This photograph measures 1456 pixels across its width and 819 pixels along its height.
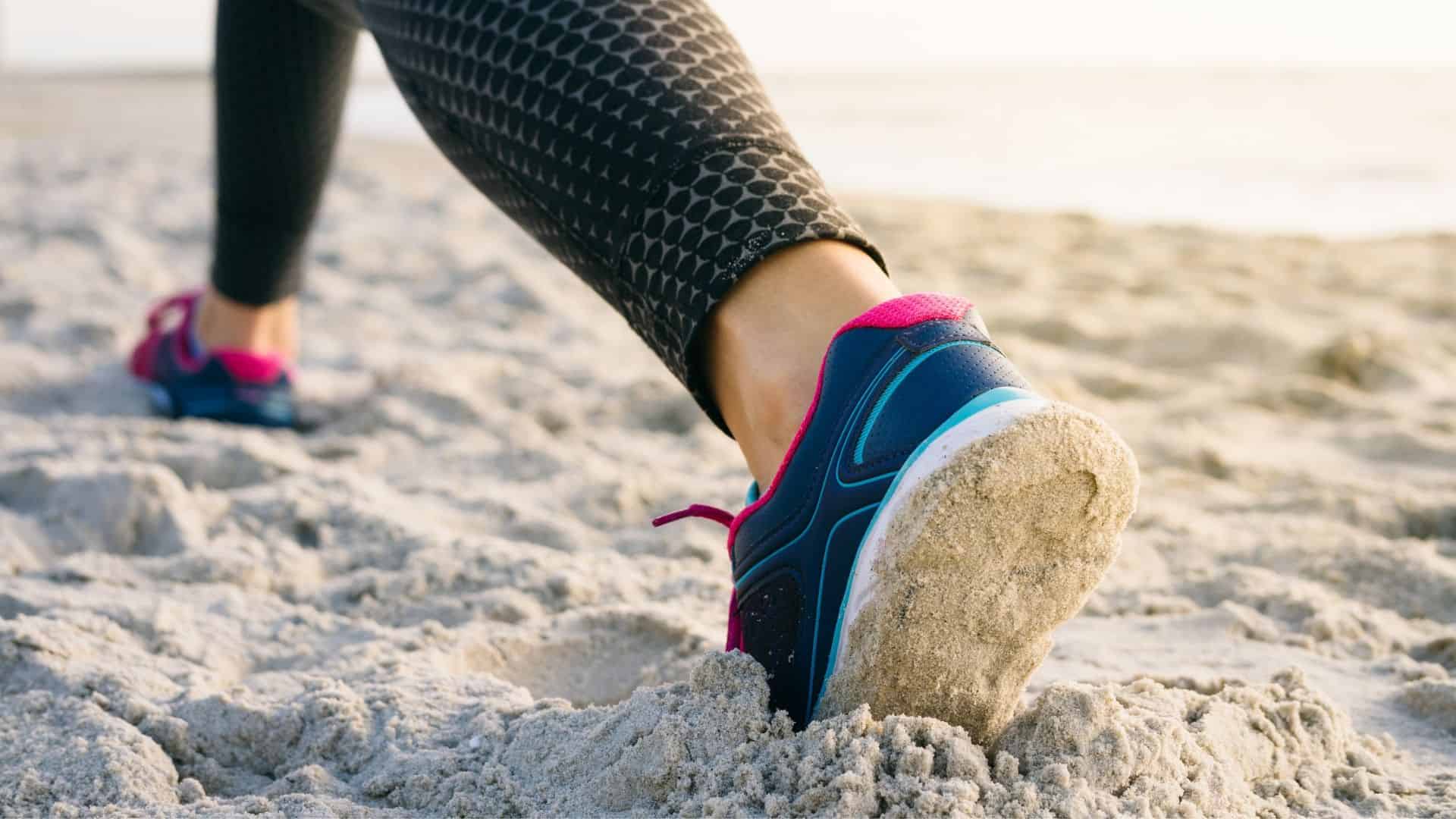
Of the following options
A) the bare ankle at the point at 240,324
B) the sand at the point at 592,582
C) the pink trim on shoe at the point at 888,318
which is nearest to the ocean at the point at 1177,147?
the sand at the point at 592,582

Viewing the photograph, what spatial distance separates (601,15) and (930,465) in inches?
17.1

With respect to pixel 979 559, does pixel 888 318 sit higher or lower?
higher

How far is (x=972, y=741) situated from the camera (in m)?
0.91

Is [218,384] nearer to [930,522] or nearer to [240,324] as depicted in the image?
[240,324]

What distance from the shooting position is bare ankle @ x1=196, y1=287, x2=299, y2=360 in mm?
2078

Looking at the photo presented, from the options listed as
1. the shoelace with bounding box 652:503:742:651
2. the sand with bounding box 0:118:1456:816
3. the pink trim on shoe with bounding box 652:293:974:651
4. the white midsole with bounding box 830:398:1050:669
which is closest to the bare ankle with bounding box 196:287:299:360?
the sand with bounding box 0:118:1456:816

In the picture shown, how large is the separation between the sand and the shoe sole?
0.12 feet

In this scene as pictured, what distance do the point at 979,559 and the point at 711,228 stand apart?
31 cm

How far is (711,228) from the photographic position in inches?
35.8

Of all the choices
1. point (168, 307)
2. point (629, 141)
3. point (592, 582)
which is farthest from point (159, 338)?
point (629, 141)

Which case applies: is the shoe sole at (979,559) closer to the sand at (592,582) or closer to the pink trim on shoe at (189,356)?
the sand at (592,582)

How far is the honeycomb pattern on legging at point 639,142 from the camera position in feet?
3.00

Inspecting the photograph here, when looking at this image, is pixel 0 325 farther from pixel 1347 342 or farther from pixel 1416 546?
pixel 1347 342

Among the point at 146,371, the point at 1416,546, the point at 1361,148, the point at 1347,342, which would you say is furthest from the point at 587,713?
the point at 1361,148
